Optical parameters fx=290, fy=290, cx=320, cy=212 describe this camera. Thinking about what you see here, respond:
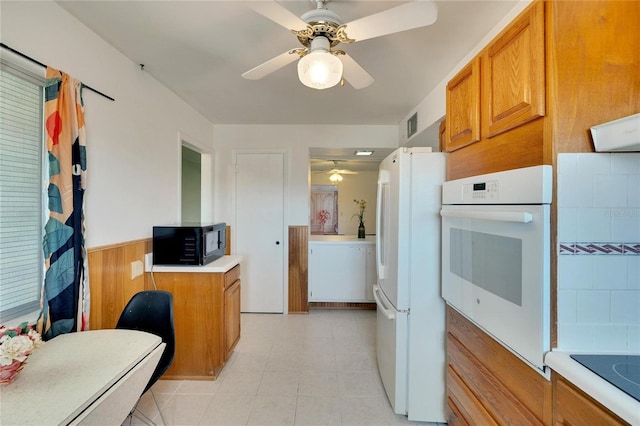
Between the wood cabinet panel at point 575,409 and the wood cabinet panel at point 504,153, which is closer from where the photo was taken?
the wood cabinet panel at point 575,409

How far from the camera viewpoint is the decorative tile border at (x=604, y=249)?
94 cm

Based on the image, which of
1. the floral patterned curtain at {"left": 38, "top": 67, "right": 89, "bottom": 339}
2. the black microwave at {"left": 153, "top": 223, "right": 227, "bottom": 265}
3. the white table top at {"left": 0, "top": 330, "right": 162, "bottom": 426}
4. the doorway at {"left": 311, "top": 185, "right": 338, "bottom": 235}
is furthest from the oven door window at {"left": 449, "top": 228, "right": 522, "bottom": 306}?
the doorway at {"left": 311, "top": 185, "right": 338, "bottom": 235}

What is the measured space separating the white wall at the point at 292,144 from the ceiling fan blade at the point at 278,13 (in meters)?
2.46

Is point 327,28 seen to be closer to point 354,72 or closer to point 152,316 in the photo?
point 354,72

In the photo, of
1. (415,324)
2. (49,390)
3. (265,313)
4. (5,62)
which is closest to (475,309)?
(415,324)

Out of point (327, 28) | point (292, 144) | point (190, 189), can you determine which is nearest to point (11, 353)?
point (327, 28)

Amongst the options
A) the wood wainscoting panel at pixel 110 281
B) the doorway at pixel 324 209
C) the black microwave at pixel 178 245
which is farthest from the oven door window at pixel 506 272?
the doorway at pixel 324 209

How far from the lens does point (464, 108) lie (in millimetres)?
1528

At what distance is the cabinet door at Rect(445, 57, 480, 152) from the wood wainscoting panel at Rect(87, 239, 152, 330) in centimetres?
223

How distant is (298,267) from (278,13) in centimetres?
304

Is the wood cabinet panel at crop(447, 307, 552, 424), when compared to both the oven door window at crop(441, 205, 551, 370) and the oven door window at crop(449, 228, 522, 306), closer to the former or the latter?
the oven door window at crop(441, 205, 551, 370)

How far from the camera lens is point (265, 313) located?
149 inches

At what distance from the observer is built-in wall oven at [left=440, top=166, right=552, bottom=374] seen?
37.4 inches

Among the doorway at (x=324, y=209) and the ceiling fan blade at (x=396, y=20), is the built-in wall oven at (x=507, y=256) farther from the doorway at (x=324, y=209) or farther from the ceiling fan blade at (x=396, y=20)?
the doorway at (x=324, y=209)
